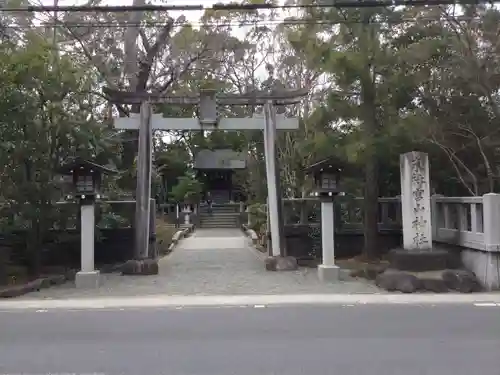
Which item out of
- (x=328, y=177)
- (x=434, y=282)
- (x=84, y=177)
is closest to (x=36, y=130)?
(x=84, y=177)

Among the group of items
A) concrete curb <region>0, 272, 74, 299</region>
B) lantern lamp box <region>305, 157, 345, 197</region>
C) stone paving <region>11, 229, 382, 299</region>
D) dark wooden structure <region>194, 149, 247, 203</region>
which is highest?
dark wooden structure <region>194, 149, 247, 203</region>

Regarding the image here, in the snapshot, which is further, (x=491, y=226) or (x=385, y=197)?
(x=385, y=197)

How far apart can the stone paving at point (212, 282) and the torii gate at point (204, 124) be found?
1.36m

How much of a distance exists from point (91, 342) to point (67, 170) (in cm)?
853

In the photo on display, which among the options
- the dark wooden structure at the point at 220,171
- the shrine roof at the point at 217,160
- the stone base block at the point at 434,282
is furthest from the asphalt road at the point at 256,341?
the shrine roof at the point at 217,160

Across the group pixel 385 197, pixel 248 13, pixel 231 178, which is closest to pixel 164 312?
pixel 385 197

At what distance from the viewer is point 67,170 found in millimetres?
15945

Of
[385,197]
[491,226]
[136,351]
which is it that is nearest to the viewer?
[136,351]

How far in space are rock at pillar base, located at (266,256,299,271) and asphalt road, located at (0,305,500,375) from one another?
246 inches

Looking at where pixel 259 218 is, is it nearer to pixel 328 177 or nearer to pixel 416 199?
pixel 328 177

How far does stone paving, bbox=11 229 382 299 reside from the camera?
13.9 m

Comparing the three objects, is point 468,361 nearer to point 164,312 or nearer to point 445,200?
point 164,312

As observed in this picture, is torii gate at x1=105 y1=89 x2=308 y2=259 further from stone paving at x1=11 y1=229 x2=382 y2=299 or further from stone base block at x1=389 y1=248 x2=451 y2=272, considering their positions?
stone base block at x1=389 y1=248 x2=451 y2=272

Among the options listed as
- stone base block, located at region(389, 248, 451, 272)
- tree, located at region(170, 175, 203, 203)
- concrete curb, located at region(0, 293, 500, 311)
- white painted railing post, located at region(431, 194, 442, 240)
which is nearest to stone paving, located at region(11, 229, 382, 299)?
concrete curb, located at region(0, 293, 500, 311)
